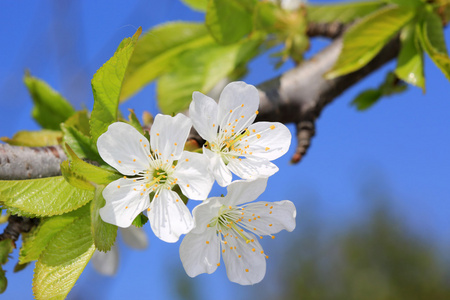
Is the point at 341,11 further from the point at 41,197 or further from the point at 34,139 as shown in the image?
the point at 41,197

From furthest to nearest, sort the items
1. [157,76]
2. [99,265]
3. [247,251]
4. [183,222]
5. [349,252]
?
[349,252] < [157,76] < [99,265] < [247,251] < [183,222]

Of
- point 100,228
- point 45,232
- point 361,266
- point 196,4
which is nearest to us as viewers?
point 100,228

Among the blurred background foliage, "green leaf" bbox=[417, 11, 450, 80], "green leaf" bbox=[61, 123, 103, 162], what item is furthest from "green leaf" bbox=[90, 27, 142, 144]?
the blurred background foliage

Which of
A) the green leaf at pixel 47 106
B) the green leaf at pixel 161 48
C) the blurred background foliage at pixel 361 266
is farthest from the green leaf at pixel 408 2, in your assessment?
the blurred background foliage at pixel 361 266

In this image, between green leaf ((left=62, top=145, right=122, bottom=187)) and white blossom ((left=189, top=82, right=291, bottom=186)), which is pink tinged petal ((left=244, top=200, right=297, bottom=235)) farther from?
green leaf ((left=62, top=145, right=122, bottom=187))

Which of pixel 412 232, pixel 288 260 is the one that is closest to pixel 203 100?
pixel 288 260

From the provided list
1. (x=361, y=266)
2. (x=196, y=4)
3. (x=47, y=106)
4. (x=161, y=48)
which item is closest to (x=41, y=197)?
(x=47, y=106)

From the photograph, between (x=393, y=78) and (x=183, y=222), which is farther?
(x=393, y=78)

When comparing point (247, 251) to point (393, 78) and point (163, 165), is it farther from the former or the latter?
point (393, 78)
